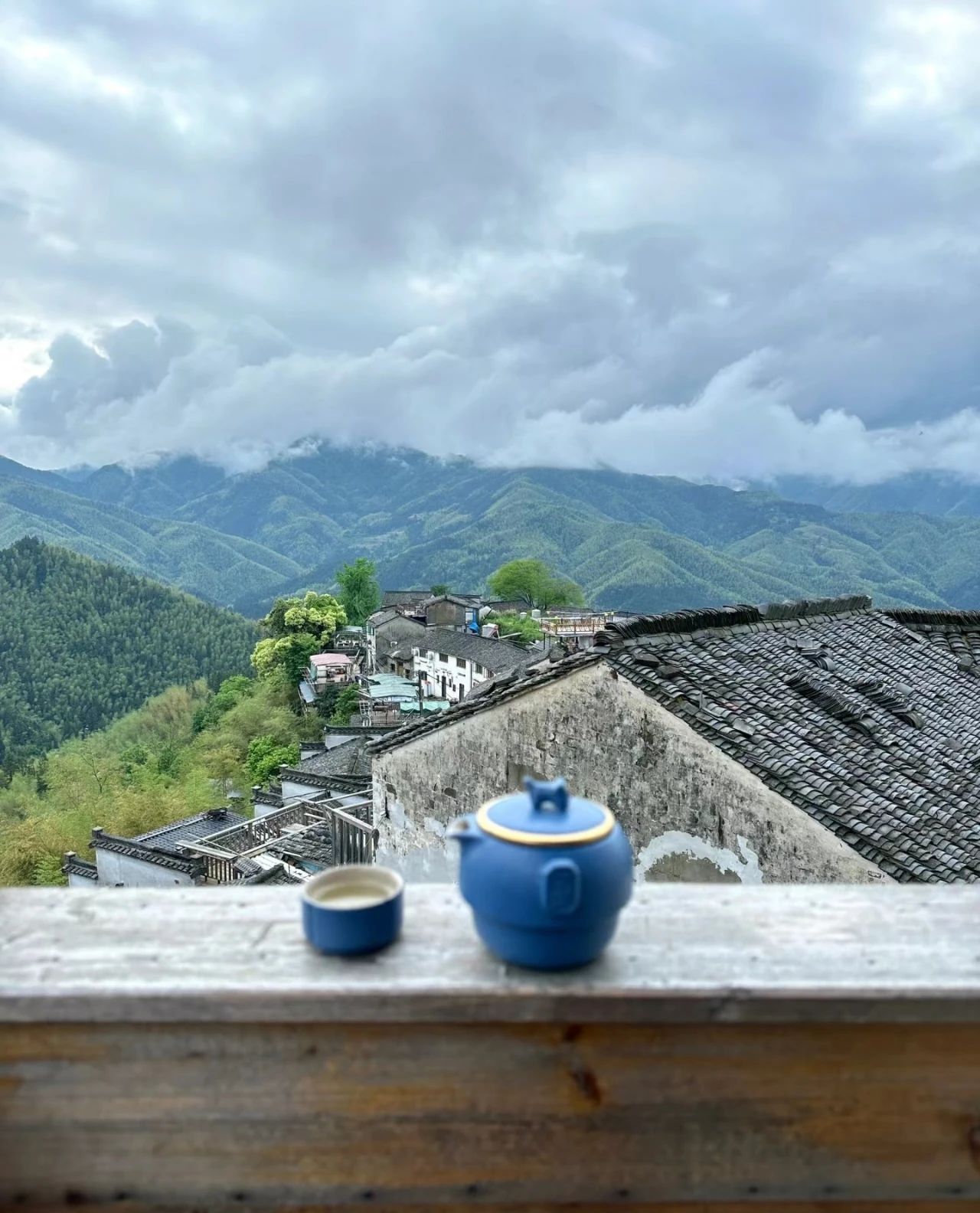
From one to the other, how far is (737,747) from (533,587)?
2229 inches

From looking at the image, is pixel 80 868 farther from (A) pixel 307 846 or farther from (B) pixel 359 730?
(B) pixel 359 730

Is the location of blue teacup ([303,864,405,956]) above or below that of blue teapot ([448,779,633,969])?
below

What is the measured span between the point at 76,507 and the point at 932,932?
21315 cm

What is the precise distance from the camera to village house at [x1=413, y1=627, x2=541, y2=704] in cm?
3525

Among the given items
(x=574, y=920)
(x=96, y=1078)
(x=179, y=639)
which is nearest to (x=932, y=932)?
(x=574, y=920)

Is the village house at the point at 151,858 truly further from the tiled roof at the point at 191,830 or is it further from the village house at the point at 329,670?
the village house at the point at 329,670

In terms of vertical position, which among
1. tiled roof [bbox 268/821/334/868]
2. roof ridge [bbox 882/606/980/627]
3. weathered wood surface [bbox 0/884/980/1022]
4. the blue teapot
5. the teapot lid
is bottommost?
tiled roof [bbox 268/821/334/868]

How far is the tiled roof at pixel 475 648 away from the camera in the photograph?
115ft

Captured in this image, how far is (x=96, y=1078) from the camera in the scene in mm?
1150

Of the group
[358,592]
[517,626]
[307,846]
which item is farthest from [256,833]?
[358,592]

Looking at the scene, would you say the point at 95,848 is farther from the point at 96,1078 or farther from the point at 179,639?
the point at 179,639

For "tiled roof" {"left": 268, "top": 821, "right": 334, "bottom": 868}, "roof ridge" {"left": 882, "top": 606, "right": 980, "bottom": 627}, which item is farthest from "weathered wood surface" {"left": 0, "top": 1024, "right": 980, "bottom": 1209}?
"tiled roof" {"left": 268, "top": 821, "right": 334, "bottom": 868}

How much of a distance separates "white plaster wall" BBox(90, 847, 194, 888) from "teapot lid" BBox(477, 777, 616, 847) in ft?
63.4

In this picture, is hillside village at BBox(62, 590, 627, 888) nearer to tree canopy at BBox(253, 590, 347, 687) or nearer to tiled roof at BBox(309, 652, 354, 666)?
tiled roof at BBox(309, 652, 354, 666)
